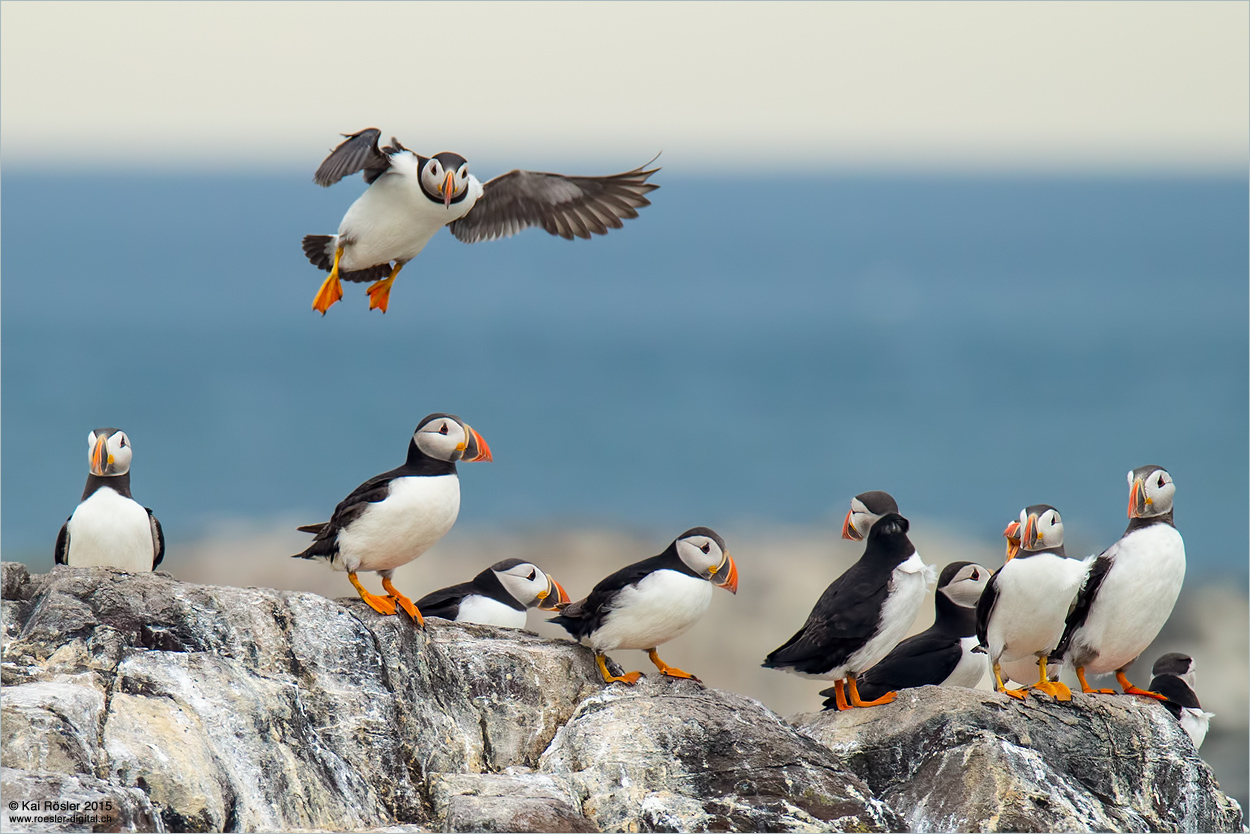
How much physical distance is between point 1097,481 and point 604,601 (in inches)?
1970

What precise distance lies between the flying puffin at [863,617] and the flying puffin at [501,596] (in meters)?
1.60

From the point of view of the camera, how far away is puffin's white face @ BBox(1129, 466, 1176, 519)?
6727 mm

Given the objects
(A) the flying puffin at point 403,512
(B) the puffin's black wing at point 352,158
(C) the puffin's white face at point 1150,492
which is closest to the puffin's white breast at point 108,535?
(A) the flying puffin at point 403,512

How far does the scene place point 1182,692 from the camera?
7500 millimetres

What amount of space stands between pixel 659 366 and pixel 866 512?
74.1 m

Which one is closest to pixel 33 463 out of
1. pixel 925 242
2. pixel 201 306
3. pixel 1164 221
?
pixel 201 306

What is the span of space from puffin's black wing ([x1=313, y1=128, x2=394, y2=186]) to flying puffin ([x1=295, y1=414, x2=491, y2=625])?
1159mm

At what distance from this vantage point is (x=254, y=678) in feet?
18.1

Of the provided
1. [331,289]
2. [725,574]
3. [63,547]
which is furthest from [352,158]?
[725,574]

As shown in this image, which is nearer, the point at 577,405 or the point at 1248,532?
the point at 1248,532

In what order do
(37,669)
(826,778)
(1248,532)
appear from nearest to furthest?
(37,669)
(826,778)
(1248,532)

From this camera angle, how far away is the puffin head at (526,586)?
7.86 meters

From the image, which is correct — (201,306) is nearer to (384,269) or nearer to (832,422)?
(832,422)

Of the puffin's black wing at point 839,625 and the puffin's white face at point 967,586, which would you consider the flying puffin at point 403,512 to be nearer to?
the puffin's black wing at point 839,625
